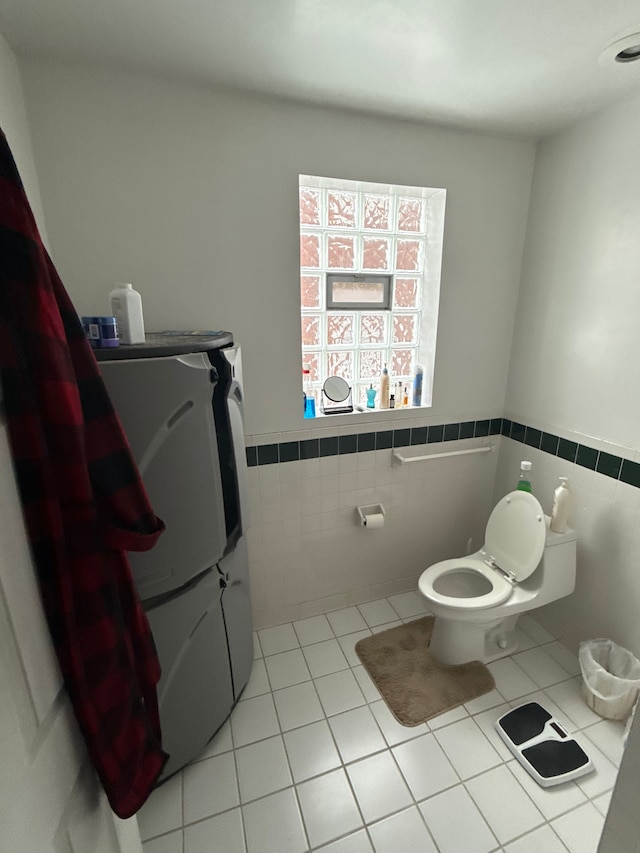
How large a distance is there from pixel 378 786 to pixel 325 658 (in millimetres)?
599

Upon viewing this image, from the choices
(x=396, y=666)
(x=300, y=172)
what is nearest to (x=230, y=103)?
(x=300, y=172)

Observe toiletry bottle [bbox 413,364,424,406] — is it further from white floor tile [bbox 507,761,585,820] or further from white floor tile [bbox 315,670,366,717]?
white floor tile [bbox 507,761,585,820]

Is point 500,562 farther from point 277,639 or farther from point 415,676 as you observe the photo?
point 277,639

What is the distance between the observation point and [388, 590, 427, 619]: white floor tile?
232cm

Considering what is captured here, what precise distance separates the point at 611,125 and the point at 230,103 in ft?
5.10

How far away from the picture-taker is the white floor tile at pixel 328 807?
1.34 m

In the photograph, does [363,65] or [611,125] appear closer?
[363,65]

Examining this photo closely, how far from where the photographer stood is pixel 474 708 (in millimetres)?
1753

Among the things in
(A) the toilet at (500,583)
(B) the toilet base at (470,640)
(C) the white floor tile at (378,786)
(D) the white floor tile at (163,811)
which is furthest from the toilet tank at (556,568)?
(D) the white floor tile at (163,811)

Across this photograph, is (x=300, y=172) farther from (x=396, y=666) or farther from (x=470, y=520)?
(x=396, y=666)

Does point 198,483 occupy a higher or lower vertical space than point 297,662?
higher

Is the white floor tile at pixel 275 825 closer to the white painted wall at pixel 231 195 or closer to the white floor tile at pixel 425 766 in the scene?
the white floor tile at pixel 425 766

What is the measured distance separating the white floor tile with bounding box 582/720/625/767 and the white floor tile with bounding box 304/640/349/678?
1.05 m

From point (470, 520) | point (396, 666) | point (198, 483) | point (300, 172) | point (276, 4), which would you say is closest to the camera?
point (276, 4)
